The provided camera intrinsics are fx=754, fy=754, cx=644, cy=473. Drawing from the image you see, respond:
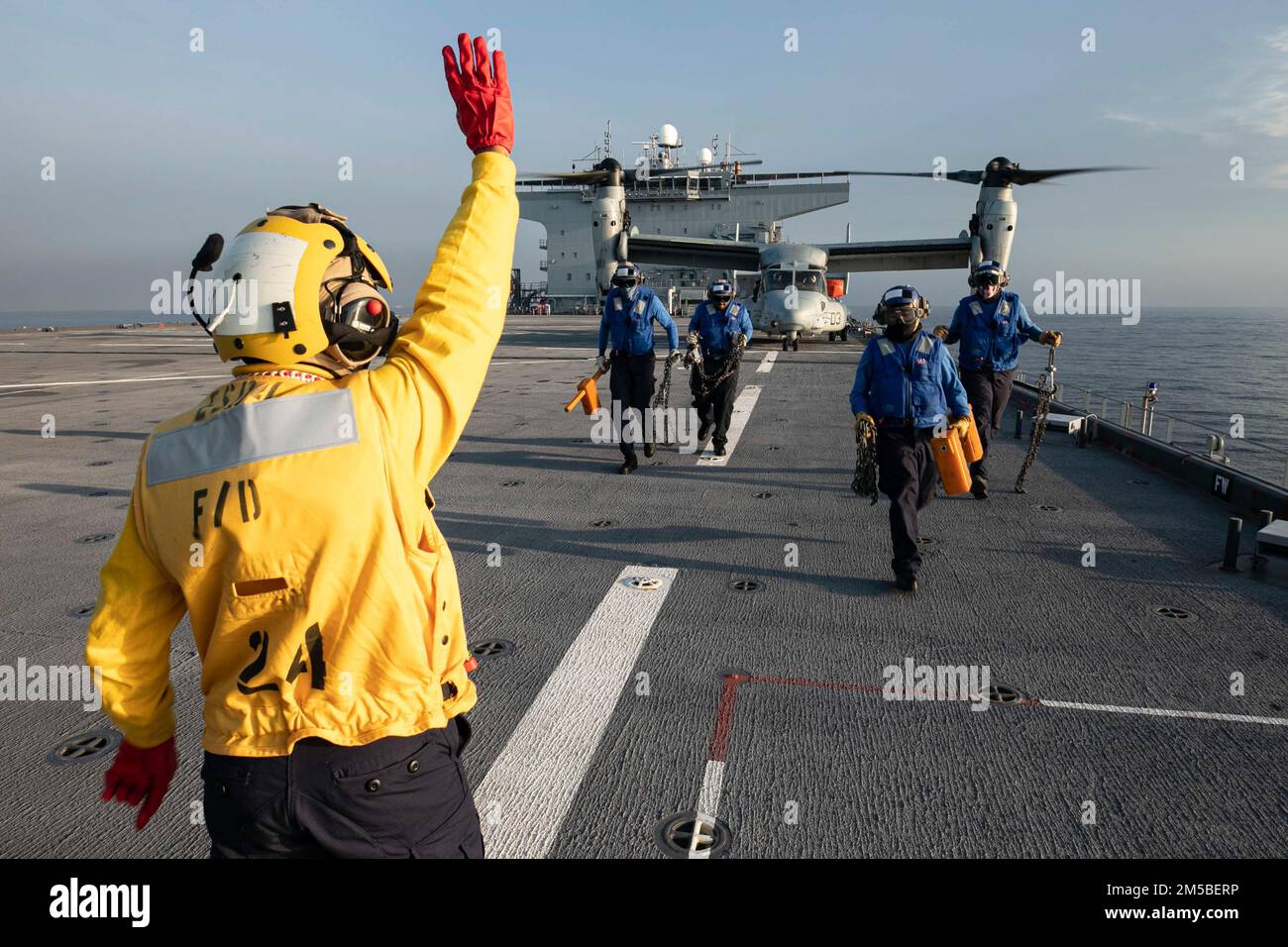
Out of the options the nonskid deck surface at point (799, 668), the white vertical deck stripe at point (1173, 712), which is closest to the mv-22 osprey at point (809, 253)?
the nonskid deck surface at point (799, 668)

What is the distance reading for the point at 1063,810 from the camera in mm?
2941

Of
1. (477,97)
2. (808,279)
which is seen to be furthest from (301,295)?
(808,279)

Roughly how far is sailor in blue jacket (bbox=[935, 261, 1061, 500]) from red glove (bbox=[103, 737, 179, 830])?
766 cm

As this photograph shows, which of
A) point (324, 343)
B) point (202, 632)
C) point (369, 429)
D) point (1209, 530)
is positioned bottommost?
point (1209, 530)

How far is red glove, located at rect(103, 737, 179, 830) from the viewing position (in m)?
1.82

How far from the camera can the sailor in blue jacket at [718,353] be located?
9.40m

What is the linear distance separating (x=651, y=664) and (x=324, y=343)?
114 inches

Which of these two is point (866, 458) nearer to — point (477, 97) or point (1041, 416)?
point (1041, 416)

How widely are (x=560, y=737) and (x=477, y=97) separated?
8.72ft

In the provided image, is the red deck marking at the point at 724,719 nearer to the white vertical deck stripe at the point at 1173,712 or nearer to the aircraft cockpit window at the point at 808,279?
the white vertical deck stripe at the point at 1173,712

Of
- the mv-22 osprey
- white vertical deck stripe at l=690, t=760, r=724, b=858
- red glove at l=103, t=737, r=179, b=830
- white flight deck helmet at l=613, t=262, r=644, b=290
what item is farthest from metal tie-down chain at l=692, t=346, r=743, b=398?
the mv-22 osprey

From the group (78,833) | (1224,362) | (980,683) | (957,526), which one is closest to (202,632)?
(78,833)

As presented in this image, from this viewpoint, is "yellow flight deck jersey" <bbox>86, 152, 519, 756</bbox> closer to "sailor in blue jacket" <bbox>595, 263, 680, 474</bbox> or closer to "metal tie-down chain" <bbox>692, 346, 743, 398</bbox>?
"sailor in blue jacket" <bbox>595, 263, 680, 474</bbox>

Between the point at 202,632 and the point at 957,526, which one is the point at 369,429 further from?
the point at 957,526
